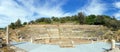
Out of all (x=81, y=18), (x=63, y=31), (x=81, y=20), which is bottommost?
(x=63, y=31)

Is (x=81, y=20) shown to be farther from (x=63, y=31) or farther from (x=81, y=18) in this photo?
(x=63, y=31)

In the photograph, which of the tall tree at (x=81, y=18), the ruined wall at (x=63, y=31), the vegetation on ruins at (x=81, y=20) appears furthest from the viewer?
the tall tree at (x=81, y=18)

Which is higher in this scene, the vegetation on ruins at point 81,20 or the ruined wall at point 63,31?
the vegetation on ruins at point 81,20

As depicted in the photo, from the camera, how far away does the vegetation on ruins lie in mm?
65938

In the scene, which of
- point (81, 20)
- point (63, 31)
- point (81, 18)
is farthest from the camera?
point (81, 18)

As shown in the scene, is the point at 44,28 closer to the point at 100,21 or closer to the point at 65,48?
the point at 100,21

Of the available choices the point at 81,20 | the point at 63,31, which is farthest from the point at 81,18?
the point at 63,31

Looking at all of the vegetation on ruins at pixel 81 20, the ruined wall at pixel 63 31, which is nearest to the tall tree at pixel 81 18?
the vegetation on ruins at pixel 81 20

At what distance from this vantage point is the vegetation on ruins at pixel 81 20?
65.9m

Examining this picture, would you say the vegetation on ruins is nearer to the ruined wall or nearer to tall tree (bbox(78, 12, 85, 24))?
tall tree (bbox(78, 12, 85, 24))

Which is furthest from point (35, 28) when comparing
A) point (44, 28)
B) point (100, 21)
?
point (100, 21)

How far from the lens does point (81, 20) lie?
73.0 meters

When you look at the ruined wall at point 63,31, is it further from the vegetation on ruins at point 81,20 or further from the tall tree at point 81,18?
the tall tree at point 81,18

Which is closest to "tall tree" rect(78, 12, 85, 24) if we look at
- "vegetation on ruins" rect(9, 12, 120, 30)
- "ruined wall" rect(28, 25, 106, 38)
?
"vegetation on ruins" rect(9, 12, 120, 30)
